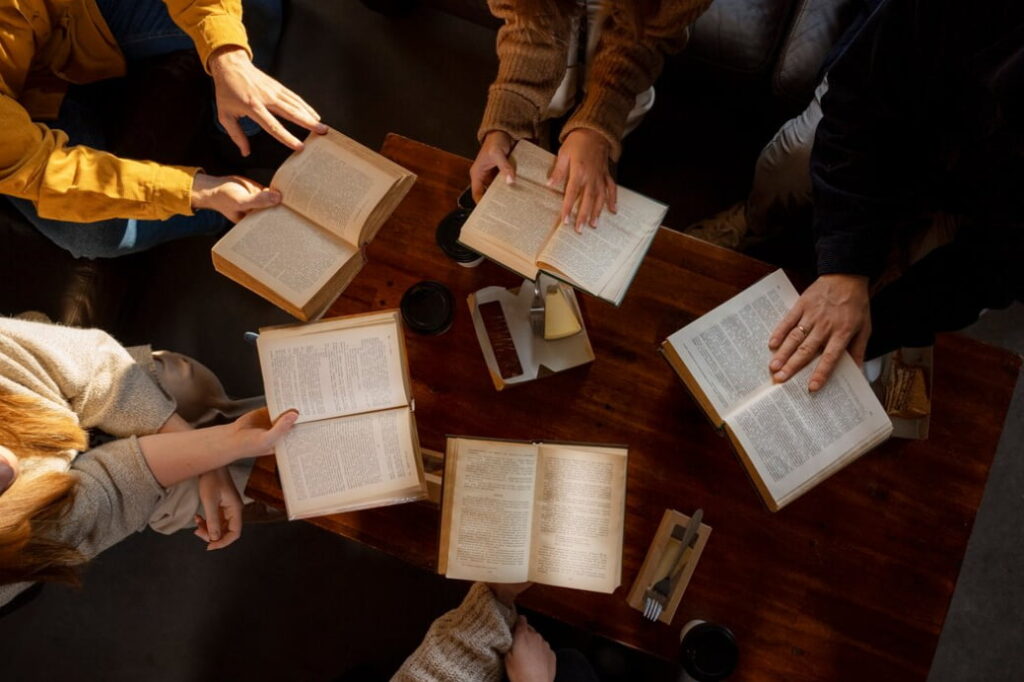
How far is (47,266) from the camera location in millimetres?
1549

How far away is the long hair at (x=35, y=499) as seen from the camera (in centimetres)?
103

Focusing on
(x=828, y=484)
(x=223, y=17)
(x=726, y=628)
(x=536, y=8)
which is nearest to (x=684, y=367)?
(x=828, y=484)

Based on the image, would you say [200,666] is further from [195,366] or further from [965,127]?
[965,127]

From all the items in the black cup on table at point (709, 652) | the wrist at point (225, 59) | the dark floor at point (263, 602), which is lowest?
the dark floor at point (263, 602)

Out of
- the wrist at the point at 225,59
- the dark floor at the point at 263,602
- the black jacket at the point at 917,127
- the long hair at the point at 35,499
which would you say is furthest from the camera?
the dark floor at the point at 263,602

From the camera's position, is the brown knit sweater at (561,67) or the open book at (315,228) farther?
the brown knit sweater at (561,67)

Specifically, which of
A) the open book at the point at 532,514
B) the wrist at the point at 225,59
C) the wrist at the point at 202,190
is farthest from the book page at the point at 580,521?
the wrist at the point at 225,59

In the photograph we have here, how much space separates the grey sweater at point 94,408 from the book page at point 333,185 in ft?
1.51

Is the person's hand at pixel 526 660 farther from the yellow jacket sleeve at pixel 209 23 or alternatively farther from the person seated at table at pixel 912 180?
the yellow jacket sleeve at pixel 209 23

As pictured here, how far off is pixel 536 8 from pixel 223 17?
69cm

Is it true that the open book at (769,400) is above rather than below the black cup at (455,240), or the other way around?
below

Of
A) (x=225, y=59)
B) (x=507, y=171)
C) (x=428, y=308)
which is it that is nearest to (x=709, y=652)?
(x=428, y=308)

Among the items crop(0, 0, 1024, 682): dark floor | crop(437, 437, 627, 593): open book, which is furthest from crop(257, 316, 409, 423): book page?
crop(0, 0, 1024, 682): dark floor

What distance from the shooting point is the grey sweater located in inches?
44.6
